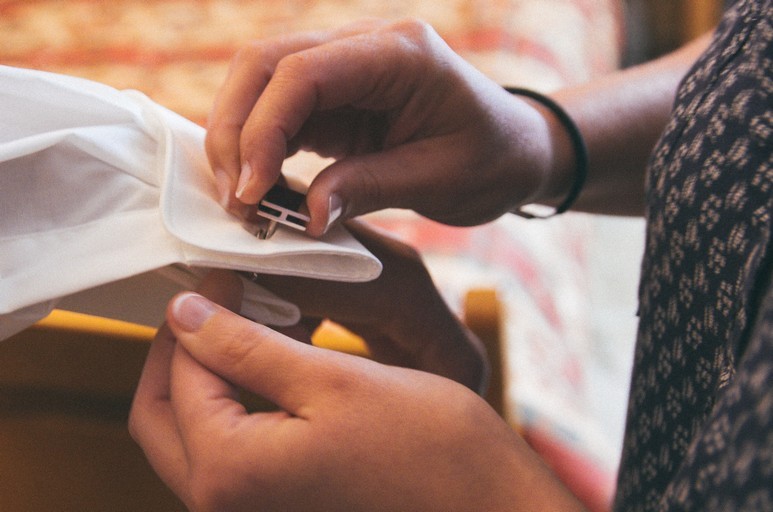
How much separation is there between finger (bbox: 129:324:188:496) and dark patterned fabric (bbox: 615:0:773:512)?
9.9 inches

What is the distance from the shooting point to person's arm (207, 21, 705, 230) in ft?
1.56

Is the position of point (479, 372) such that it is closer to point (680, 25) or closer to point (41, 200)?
point (41, 200)

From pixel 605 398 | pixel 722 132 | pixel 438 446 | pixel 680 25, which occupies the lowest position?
pixel 605 398

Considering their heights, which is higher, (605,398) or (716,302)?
(716,302)

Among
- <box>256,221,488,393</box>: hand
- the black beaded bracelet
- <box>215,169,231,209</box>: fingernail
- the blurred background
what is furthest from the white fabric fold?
the blurred background

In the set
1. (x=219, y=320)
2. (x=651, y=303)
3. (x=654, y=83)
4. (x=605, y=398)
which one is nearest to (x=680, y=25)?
(x=605, y=398)

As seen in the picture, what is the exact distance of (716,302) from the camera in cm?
38

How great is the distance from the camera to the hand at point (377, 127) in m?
0.47

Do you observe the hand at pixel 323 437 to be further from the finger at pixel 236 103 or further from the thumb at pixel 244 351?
the finger at pixel 236 103

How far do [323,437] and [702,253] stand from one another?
9.1 inches

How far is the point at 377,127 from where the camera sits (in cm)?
60

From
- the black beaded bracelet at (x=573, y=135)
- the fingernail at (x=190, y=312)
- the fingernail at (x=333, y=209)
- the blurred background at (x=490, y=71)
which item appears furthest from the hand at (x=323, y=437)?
the blurred background at (x=490, y=71)

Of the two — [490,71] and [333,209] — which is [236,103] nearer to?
[333,209]

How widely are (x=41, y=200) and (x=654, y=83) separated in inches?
23.8
